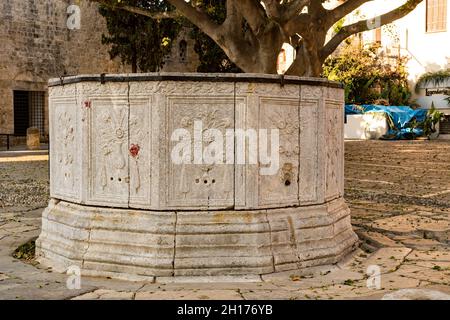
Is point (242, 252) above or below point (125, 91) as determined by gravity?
below

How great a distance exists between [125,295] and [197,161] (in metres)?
1.17

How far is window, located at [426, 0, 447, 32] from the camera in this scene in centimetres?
2633

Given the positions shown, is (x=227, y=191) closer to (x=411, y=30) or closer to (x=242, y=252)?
(x=242, y=252)

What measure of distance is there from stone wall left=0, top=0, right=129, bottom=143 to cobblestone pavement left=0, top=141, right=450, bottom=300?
1410cm

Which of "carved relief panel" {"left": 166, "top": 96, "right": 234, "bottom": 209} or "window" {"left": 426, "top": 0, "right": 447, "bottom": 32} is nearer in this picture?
"carved relief panel" {"left": 166, "top": 96, "right": 234, "bottom": 209}

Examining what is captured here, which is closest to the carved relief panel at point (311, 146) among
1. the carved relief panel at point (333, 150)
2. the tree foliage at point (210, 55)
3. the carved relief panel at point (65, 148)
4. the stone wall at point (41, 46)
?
Result: the carved relief panel at point (333, 150)

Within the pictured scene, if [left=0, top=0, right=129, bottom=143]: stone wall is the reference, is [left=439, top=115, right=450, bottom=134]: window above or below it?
below

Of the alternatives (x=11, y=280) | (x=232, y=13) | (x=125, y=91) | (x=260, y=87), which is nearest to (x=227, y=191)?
(x=260, y=87)

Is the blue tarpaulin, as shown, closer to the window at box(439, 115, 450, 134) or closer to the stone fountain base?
the window at box(439, 115, 450, 134)

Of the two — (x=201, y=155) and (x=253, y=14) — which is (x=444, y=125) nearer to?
(x=253, y=14)


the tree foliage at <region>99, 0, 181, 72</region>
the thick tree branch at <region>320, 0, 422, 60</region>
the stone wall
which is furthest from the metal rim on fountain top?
the stone wall

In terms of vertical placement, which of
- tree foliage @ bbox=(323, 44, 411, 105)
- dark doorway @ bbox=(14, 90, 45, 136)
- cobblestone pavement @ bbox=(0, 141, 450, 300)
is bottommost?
cobblestone pavement @ bbox=(0, 141, 450, 300)

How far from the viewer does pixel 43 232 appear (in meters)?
4.95

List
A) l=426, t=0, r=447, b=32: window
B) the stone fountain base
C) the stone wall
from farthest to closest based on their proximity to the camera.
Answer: l=426, t=0, r=447, b=32: window < the stone wall < the stone fountain base
